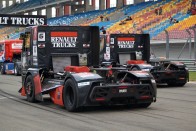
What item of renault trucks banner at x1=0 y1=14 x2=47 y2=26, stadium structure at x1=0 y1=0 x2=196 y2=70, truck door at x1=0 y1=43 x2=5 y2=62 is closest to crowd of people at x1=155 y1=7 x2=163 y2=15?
stadium structure at x1=0 y1=0 x2=196 y2=70

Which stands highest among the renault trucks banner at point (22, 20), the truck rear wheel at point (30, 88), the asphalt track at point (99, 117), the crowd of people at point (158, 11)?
the crowd of people at point (158, 11)

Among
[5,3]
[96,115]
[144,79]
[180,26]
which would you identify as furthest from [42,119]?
[5,3]

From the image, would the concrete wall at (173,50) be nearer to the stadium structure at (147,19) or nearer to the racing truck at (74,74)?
the stadium structure at (147,19)

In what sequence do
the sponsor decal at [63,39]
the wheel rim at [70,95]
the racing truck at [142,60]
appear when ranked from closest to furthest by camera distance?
the wheel rim at [70,95] < the sponsor decal at [63,39] < the racing truck at [142,60]

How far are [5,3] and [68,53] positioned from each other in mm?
73738

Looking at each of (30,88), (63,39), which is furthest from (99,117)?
(63,39)

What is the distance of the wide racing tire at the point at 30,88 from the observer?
12338 millimetres

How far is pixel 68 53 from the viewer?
12.8m

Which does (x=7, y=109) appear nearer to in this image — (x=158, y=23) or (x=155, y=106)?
(x=155, y=106)

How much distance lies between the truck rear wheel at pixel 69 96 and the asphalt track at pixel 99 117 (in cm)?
17

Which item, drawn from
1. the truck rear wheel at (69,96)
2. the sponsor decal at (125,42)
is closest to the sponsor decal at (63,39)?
the truck rear wheel at (69,96)

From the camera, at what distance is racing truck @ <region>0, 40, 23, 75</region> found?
1237 inches

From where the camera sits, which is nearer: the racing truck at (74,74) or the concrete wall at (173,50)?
the racing truck at (74,74)

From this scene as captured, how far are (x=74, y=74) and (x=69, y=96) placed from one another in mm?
615
